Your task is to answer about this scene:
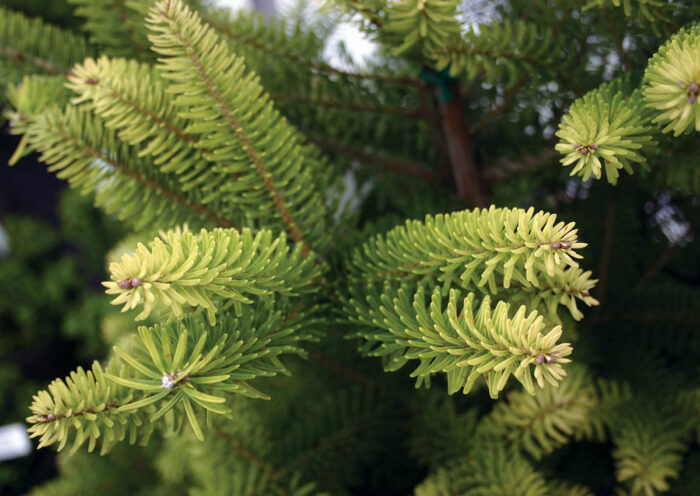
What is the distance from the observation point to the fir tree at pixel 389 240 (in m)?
0.18

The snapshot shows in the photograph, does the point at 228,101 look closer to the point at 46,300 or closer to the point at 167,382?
the point at 167,382

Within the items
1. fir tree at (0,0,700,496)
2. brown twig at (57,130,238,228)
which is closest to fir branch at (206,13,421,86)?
fir tree at (0,0,700,496)

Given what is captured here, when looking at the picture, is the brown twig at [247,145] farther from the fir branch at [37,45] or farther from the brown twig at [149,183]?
the fir branch at [37,45]

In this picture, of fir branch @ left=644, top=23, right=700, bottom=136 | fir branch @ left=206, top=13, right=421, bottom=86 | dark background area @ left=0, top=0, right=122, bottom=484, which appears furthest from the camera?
dark background area @ left=0, top=0, right=122, bottom=484

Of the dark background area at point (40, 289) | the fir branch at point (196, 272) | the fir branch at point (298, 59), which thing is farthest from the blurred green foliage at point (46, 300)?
the fir branch at point (196, 272)

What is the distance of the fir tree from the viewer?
→ 18cm

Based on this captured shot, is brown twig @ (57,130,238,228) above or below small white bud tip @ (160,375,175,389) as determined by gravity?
above

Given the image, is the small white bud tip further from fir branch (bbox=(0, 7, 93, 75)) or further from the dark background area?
the dark background area

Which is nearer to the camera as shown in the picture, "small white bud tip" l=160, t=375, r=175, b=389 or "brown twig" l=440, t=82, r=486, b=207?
"small white bud tip" l=160, t=375, r=175, b=389

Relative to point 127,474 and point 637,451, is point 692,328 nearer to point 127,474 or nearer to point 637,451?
point 637,451

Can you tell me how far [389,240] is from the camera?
0.74 ft

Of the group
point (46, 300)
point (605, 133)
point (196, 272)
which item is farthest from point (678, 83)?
point (46, 300)

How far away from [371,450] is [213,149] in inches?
8.6

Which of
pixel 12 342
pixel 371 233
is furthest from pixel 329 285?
pixel 12 342
